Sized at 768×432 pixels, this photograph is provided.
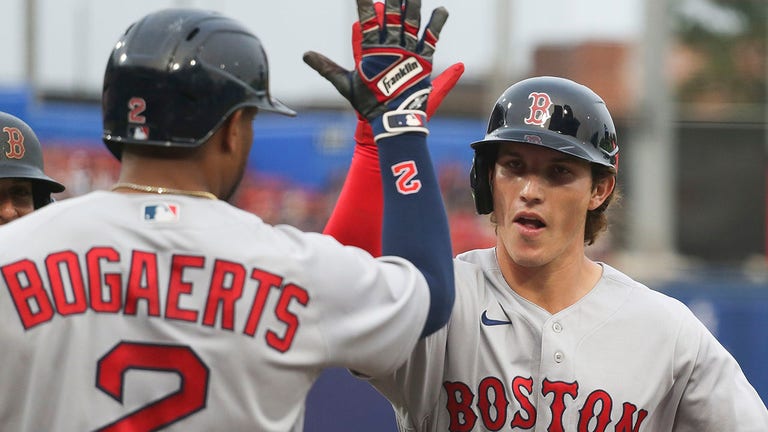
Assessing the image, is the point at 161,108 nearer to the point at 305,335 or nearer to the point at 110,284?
the point at 110,284

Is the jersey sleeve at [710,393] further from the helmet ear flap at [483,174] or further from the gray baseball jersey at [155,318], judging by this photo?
the gray baseball jersey at [155,318]

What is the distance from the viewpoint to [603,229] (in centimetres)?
378

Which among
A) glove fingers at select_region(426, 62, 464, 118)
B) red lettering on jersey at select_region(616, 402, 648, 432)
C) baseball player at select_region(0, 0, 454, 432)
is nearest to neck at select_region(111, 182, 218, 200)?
baseball player at select_region(0, 0, 454, 432)

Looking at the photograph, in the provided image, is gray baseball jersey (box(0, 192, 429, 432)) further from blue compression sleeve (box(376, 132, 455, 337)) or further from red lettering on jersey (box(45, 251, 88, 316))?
blue compression sleeve (box(376, 132, 455, 337))

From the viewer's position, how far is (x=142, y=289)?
2.46 metres

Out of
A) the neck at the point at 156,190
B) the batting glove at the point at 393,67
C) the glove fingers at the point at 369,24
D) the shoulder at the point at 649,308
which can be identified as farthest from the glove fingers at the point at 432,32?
the shoulder at the point at 649,308

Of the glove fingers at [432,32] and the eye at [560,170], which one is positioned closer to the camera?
the glove fingers at [432,32]

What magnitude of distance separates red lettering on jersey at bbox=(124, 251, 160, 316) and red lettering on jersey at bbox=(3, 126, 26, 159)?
6.06 feet

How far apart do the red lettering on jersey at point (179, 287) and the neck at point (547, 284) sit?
4.20 ft

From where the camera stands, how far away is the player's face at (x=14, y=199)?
4074 mm

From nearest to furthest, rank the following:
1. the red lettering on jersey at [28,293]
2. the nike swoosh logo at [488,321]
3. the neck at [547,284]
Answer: the red lettering on jersey at [28,293] < the nike swoosh logo at [488,321] < the neck at [547,284]

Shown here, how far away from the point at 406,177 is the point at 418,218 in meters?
0.11

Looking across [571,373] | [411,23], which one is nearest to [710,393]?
[571,373]

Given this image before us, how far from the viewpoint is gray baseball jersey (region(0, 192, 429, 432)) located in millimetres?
2445
